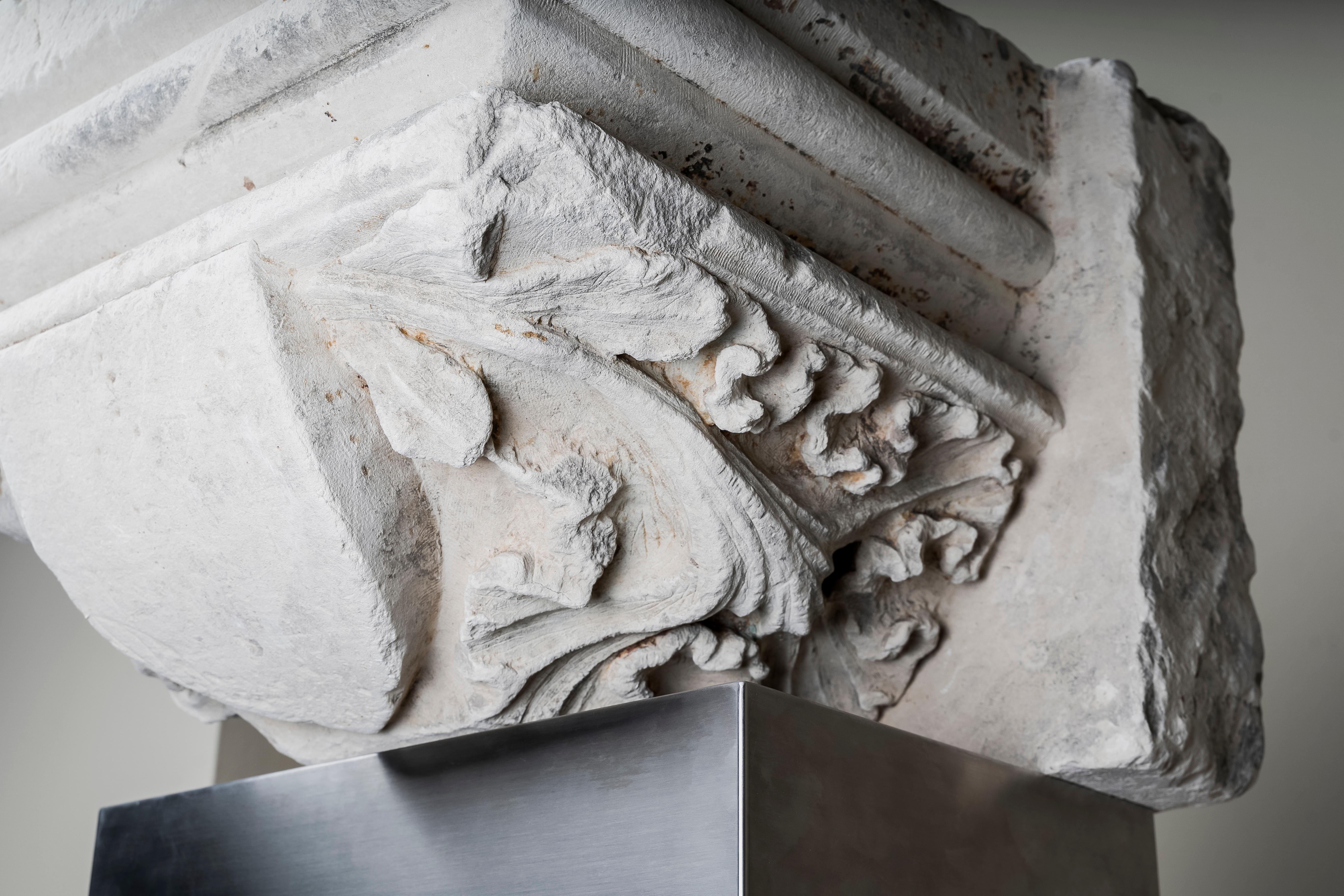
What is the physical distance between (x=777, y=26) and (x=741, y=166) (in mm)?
120

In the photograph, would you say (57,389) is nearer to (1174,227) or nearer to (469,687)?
(469,687)

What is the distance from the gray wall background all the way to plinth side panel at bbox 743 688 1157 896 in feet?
4.12

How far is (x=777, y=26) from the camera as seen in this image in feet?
2.80

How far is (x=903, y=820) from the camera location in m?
0.83

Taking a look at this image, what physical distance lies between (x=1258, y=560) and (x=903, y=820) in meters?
1.75

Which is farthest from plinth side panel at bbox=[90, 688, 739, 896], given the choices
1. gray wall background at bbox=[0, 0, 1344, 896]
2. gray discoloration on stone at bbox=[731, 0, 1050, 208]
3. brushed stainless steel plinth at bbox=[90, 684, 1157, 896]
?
gray wall background at bbox=[0, 0, 1344, 896]

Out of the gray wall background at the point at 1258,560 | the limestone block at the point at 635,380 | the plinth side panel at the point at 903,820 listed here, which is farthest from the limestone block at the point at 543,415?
the gray wall background at the point at 1258,560

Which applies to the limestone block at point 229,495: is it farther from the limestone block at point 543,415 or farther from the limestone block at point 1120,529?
the limestone block at point 1120,529

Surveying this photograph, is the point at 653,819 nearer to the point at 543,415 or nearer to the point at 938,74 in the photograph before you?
the point at 543,415

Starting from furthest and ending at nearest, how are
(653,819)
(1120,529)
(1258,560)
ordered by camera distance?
(1258,560) → (1120,529) → (653,819)

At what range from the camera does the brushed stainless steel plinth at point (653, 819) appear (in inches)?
28.6

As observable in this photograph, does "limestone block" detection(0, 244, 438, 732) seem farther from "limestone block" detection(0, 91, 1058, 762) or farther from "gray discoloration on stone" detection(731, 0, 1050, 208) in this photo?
"gray discoloration on stone" detection(731, 0, 1050, 208)

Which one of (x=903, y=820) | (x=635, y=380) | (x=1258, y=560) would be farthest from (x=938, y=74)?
(x=1258, y=560)

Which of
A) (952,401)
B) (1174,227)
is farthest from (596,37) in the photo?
(1174,227)
